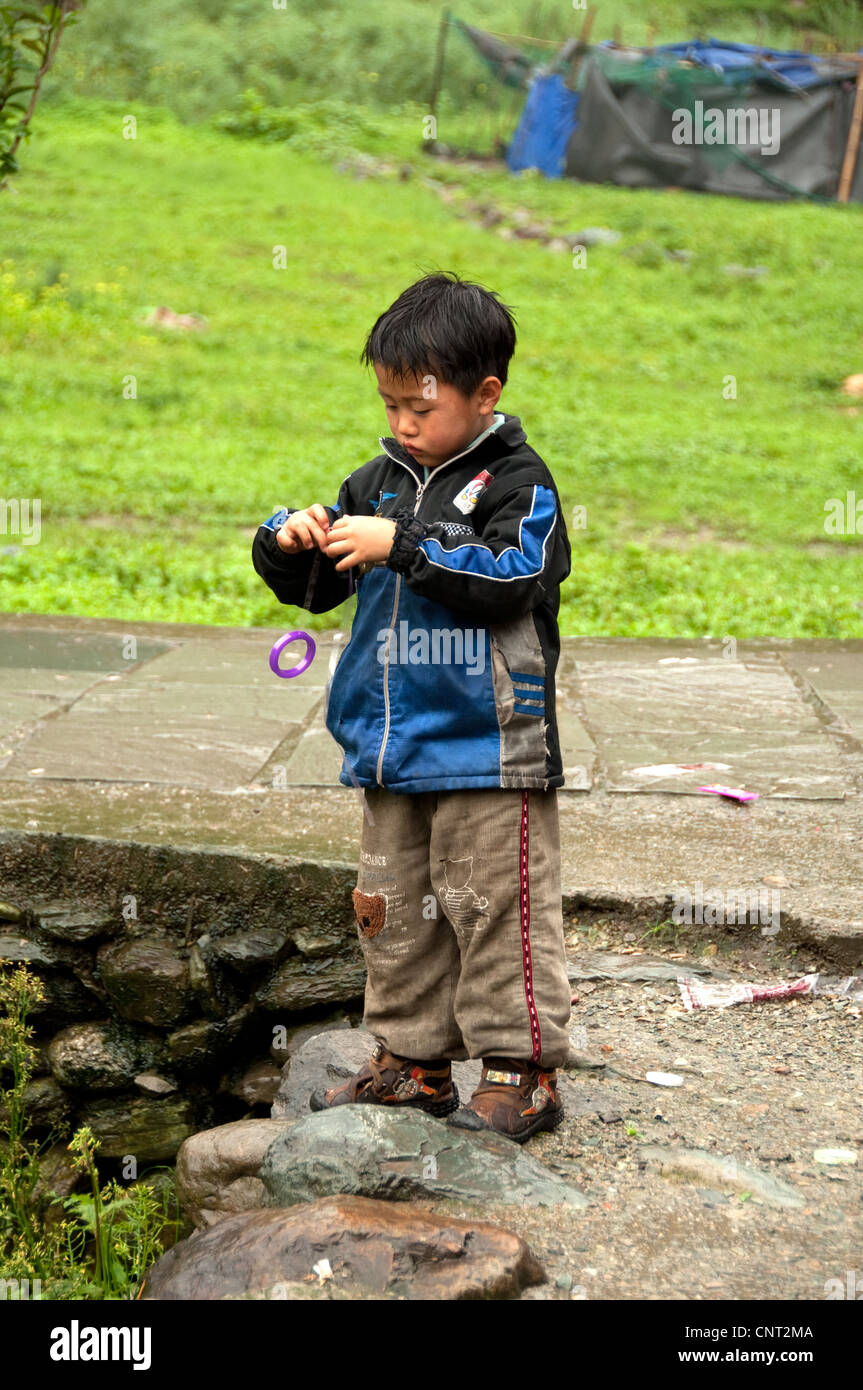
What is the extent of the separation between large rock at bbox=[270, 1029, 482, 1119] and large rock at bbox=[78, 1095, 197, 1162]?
0.76 metres

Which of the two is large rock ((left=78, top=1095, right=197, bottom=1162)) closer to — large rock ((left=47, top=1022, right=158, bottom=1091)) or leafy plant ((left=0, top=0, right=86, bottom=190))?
large rock ((left=47, top=1022, right=158, bottom=1091))

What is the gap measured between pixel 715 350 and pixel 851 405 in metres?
1.48

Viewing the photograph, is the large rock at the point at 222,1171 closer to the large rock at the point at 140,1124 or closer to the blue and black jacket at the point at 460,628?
the blue and black jacket at the point at 460,628

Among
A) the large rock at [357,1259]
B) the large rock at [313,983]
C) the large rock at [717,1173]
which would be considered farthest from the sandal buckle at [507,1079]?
the large rock at [313,983]

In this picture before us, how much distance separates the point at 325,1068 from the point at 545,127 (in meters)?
14.7

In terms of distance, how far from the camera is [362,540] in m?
2.23

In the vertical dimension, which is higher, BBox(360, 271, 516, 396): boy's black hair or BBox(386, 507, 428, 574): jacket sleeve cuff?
BBox(360, 271, 516, 396): boy's black hair

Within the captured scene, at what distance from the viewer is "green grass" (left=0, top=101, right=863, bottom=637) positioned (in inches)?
269

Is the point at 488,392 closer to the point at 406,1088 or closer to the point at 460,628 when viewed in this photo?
the point at 460,628

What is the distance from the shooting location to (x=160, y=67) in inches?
742

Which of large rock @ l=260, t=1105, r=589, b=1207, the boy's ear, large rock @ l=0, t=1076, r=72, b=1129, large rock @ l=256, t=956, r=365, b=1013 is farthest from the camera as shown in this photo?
large rock @ l=0, t=1076, r=72, b=1129

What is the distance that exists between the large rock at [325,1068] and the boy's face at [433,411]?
1154 millimetres

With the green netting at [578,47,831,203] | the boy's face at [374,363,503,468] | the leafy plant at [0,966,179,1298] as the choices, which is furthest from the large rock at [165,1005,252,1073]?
the green netting at [578,47,831,203]

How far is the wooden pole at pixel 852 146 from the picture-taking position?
14.1m
